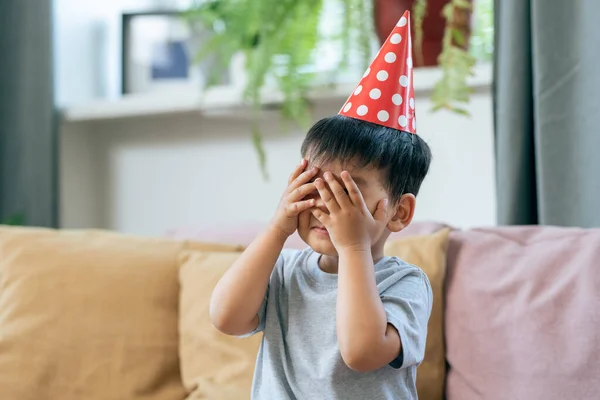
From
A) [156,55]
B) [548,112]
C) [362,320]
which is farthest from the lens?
[156,55]

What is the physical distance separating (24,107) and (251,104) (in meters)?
0.63

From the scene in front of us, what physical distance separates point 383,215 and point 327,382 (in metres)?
0.23

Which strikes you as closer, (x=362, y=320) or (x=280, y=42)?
(x=362, y=320)

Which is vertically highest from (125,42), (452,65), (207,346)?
(125,42)

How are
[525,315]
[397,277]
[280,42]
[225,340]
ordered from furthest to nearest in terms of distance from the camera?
[280,42] → [225,340] → [525,315] → [397,277]

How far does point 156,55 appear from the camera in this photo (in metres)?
2.24

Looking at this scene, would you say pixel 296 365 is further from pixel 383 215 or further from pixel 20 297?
pixel 20 297

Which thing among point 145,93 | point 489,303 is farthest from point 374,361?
point 145,93

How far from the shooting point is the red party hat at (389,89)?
3.17ft

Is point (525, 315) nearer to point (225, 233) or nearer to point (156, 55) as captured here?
point (225, 233)

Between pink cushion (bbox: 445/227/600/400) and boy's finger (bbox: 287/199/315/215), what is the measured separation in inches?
18.3

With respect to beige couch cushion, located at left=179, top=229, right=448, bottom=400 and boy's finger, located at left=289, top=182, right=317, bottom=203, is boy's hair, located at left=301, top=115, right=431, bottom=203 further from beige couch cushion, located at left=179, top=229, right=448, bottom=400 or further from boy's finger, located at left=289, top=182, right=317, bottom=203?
beige couch cushion, located at left=179, top=229, right=448, bottom=400

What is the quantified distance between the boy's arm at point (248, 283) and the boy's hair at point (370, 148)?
0.43 feet

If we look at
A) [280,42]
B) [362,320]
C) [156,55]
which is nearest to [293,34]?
[280,42]
